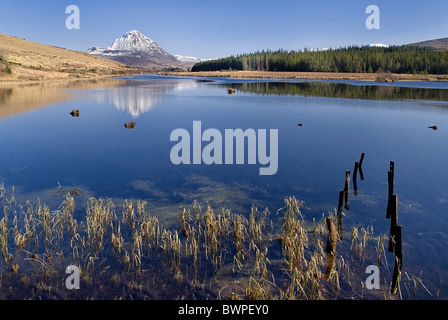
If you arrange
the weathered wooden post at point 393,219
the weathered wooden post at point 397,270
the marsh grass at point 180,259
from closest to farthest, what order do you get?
the marsh grass at point 180,259, the weathered wooden post at point 397,270, the weathered wooden post at point 393,219

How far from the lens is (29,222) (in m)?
13.3

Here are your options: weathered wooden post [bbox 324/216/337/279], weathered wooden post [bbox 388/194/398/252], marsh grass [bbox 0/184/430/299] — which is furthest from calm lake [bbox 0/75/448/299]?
weathered wooden post [bbox 324/216/337/279]

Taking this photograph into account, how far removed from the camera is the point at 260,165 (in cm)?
2286

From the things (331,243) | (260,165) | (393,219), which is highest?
(260,165)

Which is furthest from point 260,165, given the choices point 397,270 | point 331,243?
point 397,270

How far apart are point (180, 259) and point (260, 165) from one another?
12773 mm

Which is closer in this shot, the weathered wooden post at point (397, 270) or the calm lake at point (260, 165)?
the weathered wooden post at point (397, 270)

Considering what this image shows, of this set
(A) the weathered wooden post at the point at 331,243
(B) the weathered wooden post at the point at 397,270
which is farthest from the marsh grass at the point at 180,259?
(B) the weathered wooden post at the point at 397,270

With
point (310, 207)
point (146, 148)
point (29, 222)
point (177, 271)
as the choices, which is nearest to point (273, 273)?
point (177, 271)

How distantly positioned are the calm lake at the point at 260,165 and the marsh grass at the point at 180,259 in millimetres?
1469

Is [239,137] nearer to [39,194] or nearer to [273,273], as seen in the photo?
[39,194]

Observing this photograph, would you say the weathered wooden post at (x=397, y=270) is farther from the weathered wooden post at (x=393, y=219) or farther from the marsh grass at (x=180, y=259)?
the weathered wooden post at (x=393, y=219)

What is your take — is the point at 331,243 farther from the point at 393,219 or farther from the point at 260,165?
the point at 260,165

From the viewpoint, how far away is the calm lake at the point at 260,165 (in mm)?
14914
